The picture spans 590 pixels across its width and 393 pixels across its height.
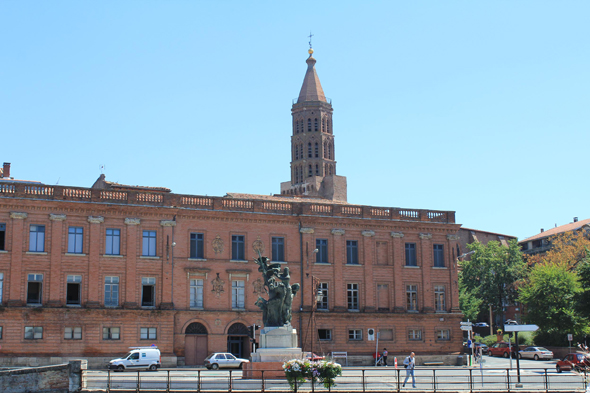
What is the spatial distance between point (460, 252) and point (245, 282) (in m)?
57.9

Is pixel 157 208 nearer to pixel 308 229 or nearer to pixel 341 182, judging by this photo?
pixel 308 229

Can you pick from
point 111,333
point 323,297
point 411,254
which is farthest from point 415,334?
point 111,333

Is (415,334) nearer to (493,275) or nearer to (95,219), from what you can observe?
(95,219)

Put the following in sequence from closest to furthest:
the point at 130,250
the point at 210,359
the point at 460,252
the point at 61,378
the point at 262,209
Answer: the point at 61,378, the point at 210,359, the point at 130,250, the point at 262,209, the point at 460,252

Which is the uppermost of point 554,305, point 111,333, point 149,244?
point 149,244

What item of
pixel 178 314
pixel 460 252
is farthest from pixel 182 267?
pixel 460 252

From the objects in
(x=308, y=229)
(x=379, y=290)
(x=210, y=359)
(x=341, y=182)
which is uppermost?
(x=341, y=182)

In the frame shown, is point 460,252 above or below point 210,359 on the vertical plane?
above

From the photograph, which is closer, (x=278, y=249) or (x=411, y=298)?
(x=278, y=249)

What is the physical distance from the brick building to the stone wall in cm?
2041

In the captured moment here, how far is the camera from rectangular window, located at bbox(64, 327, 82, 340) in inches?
2009

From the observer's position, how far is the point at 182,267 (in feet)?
180

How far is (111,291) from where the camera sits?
52969mm

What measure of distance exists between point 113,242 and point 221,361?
1133cm
